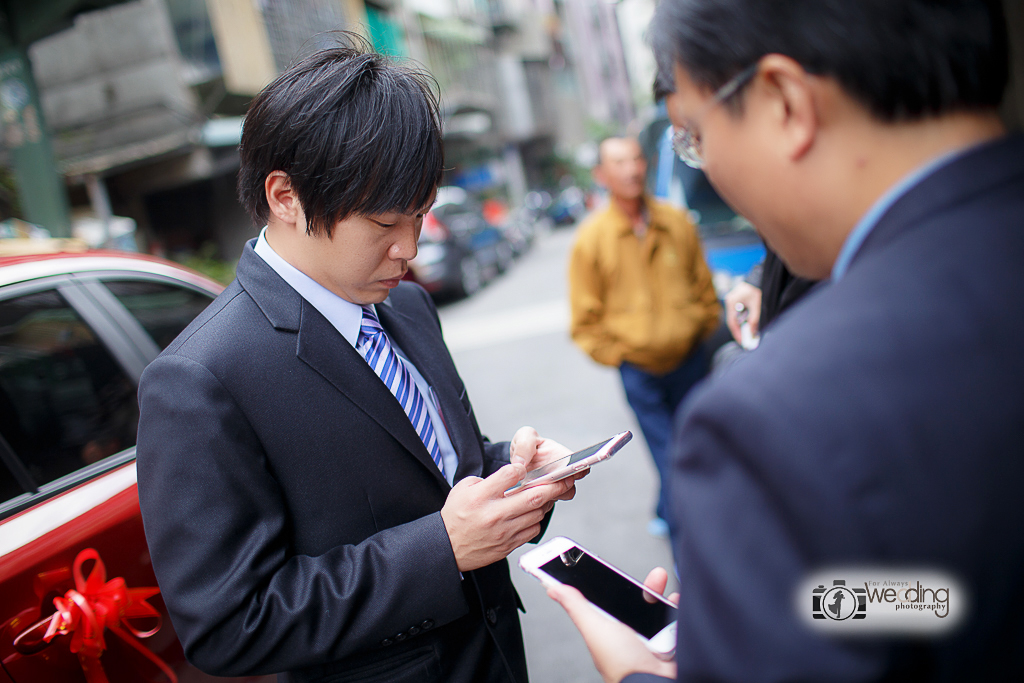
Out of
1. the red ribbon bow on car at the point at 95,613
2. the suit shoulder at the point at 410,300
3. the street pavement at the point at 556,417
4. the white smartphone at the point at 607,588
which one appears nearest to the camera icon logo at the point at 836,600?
the white smartphone at the point at 607,588

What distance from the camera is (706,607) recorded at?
2.24 ft

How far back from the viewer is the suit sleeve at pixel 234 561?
1.13 m

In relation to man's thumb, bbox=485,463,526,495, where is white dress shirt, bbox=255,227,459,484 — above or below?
above

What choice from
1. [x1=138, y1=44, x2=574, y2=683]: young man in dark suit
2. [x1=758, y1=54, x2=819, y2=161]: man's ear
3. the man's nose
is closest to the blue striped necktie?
[x1=138, y1=44, x2=574, y2=683]: young man in dark suit

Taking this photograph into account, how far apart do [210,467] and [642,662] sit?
75 centimetres

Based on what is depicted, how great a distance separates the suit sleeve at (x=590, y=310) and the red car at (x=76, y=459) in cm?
185

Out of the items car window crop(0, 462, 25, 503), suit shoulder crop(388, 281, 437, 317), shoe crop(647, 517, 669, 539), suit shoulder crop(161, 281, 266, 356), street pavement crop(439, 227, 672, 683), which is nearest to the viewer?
suit shoulder crop(161, 281, 266, 356)

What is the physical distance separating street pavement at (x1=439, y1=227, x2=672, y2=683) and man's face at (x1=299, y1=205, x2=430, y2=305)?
6.69 feet

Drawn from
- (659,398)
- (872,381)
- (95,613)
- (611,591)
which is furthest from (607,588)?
(659,398)

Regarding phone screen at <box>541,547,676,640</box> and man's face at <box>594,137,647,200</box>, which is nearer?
phone screen at <box>541,547,676,640</box>

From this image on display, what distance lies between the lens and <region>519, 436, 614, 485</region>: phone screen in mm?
1285

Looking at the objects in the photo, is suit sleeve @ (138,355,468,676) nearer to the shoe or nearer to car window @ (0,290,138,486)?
car window @ (0,290,138,486)

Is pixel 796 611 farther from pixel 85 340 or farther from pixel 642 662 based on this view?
pixel 85 340

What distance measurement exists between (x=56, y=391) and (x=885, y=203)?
2.15 m
